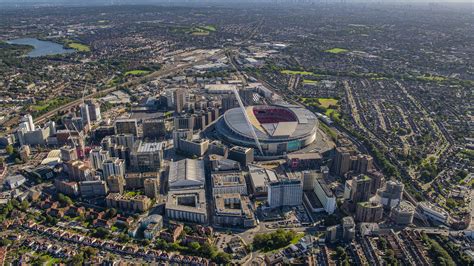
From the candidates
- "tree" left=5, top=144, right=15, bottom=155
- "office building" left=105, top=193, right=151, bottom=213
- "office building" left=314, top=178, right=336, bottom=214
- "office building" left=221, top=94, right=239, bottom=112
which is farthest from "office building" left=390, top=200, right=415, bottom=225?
"tree" left=5, top=144, right=15, bottom=155

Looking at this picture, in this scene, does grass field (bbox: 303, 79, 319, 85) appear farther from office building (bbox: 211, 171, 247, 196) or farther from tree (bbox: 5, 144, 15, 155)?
tree (bbox: 5, 144, 15, 155)

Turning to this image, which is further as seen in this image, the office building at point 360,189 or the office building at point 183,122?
the office building at point 183,122

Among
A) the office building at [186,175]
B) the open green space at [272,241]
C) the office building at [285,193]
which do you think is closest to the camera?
the open green space at [272,241]

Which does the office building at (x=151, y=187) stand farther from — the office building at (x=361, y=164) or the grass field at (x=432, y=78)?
the grass field at (x=432, y=78)

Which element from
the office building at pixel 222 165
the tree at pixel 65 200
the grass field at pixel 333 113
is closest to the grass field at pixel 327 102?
the grass field at pixel 333 113

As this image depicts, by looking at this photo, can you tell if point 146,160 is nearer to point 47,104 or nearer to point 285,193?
point 285,193

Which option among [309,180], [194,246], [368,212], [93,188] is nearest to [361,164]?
[309,180]

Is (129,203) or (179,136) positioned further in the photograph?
(179,136)
